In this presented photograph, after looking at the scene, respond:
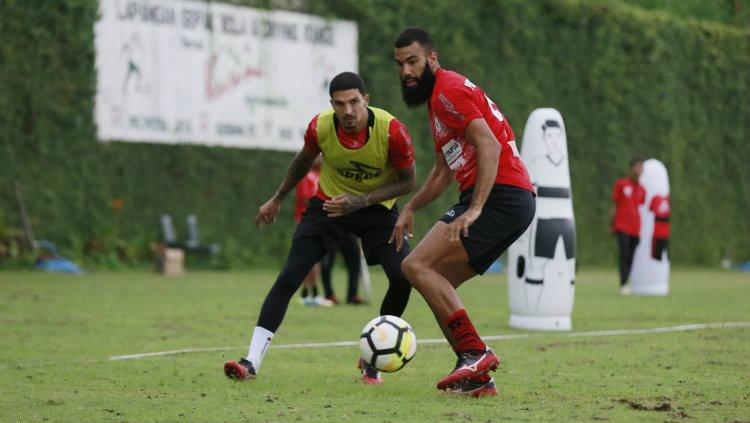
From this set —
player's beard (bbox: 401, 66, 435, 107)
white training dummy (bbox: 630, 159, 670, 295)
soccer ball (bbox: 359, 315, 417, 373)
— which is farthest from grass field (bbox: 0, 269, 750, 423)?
white training dummy (bbox: 630, 159, 670, 295)

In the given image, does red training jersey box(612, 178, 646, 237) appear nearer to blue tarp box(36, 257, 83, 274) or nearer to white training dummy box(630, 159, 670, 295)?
white training dummy box(630, 159, 670, 295)

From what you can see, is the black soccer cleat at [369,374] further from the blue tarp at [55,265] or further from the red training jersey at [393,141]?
the blue tarp at [55,265]

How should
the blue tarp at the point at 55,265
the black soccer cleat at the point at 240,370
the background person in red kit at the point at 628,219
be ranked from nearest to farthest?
1. the black soccer cleat at the point at 240,370
2. the background person in red kit at the point at 628,219
3. the blue tarp at the point at 55,265

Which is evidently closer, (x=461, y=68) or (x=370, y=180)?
(x=370, y=180)

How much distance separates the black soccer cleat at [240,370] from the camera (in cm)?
784

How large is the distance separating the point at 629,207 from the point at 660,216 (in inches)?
19.5

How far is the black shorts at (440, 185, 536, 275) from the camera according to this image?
23.3 feet

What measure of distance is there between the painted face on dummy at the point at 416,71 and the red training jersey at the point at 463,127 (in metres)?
0.06

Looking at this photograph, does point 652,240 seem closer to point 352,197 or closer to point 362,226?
point 362,226

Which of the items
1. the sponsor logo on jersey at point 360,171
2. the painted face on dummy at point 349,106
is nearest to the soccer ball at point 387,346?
the sponsor logo on jersey at point 360,171

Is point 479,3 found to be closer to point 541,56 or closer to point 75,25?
point 541,56

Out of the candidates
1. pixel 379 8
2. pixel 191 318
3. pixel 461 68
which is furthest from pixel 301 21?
pixel 191 318

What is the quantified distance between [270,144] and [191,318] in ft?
32.6

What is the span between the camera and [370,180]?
826 centimetres
